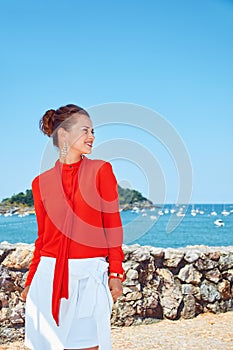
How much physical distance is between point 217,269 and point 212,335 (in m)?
0.64

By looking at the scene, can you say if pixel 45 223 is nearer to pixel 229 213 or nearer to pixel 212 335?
pixel 212 335

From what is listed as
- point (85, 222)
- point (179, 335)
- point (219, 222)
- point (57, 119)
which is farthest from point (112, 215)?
point (219, 222)

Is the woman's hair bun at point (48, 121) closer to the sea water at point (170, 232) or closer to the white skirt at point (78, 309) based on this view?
the white skirt at point (78, 309)

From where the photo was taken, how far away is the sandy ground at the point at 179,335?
3.45 m

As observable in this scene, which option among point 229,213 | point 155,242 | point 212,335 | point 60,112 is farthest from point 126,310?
point 229,213

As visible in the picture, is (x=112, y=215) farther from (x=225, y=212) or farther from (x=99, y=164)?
(x=225, y=212)

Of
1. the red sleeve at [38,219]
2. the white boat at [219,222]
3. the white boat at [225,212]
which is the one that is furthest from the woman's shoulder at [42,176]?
the white boat at [225,212]

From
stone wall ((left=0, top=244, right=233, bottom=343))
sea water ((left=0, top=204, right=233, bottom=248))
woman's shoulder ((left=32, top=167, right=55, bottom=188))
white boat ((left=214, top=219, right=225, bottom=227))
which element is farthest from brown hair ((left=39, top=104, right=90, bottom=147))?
white boat ((left=214, top=219, right=225, bottom=227))

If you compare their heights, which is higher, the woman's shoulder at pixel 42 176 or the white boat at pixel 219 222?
the white boat at pixel 219 222

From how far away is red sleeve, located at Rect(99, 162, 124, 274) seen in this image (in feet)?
6.21

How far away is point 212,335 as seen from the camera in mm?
3613

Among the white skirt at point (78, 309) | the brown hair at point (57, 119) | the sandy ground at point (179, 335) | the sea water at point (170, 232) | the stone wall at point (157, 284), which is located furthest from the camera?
the sea water at point (170, 232)

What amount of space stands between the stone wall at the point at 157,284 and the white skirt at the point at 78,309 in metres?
1.80

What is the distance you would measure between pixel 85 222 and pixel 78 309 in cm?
29
